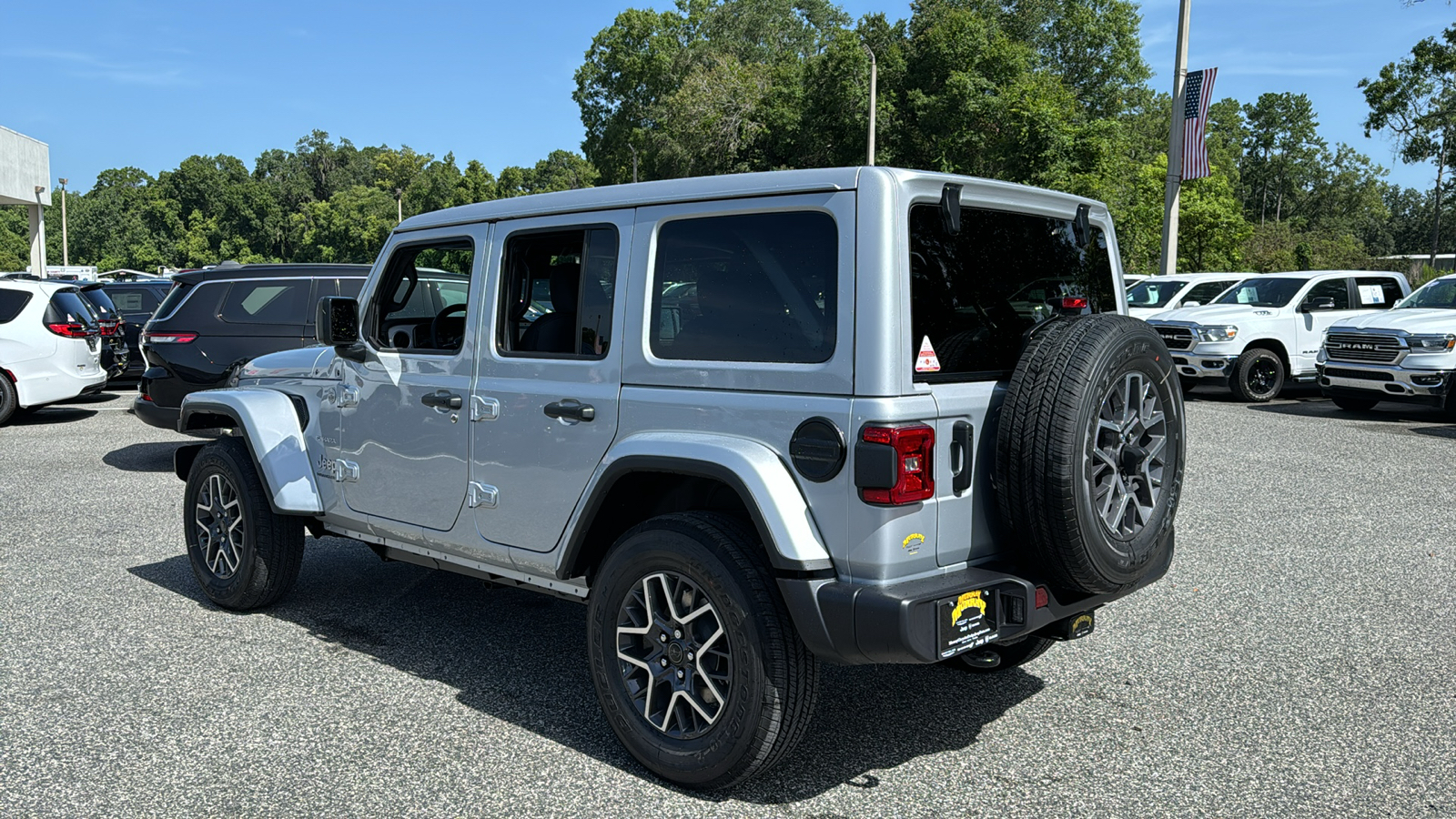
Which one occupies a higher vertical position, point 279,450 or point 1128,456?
point 1128,456

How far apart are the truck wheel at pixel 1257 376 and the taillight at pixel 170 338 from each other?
43.5ft

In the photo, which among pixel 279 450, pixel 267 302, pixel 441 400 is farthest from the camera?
pixel 267 302

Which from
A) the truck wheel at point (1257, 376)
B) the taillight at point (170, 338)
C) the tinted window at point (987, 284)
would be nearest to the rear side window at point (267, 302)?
the taillight at point (170, 338)

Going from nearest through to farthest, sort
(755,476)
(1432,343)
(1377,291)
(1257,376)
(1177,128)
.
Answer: (755,476) → (1432,343) → (1257,376) → (1377,291) → (1177,128)

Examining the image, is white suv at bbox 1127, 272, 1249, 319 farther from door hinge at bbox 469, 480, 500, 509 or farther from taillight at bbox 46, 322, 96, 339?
door hinge at bbox 469, 480, 500, 509

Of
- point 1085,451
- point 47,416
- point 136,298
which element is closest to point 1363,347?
point 1085,451

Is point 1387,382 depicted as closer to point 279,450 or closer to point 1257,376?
point 1257,376

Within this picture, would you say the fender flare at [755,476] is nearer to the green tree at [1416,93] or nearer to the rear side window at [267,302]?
the rear side window at [267,302]

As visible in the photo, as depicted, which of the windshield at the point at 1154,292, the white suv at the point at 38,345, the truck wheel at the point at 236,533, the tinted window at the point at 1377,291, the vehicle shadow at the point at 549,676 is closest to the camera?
the vehicle shadow at the point at 549,676

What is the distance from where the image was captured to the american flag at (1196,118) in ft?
62.4

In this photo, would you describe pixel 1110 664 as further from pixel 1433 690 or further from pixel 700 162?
pixel 700 162

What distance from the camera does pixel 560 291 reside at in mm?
4199

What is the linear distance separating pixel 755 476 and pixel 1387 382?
497 inches

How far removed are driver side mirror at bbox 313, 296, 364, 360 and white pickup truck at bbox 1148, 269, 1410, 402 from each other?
1361cm
